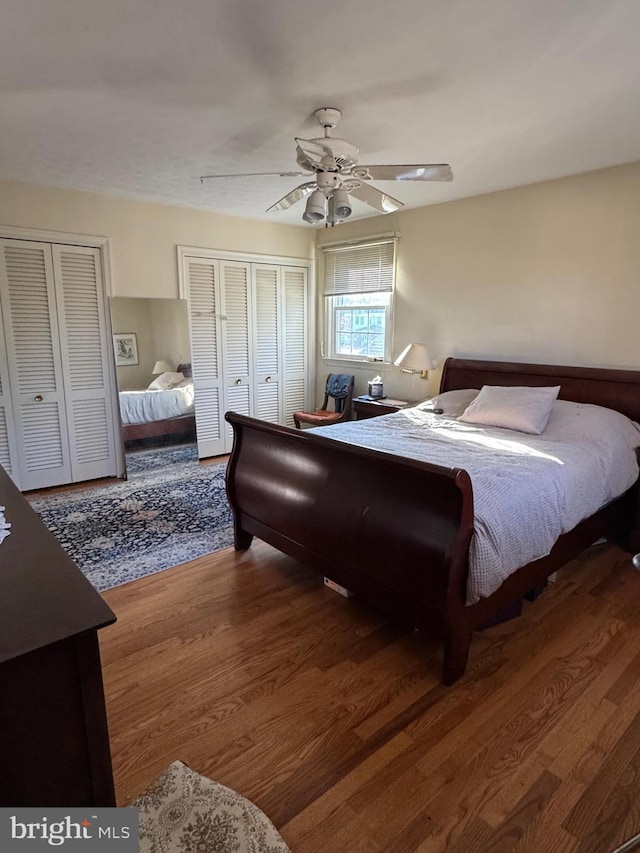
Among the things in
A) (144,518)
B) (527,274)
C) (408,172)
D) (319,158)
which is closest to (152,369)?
(144,518)

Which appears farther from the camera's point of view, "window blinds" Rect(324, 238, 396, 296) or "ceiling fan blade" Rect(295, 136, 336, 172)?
"window blinds" Rect(324, 238, 396, 296)

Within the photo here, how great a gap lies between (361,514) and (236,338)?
133 inches

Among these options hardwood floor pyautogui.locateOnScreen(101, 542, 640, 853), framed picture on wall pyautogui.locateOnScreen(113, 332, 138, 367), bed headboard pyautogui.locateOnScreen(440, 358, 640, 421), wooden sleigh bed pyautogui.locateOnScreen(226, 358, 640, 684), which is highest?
framed picture on wall pyautogui.locateOnScreen(113, 332, 138, 367)

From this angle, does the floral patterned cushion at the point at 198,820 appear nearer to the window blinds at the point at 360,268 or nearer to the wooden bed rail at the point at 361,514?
the wooden bed rail at the point at 361,514

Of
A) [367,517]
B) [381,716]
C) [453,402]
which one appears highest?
[453,402]

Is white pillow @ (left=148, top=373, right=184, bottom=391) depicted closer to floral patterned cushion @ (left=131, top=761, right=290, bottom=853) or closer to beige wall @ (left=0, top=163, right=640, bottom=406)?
beige wall @ (left=0, top=163, right=640, bottom=406)

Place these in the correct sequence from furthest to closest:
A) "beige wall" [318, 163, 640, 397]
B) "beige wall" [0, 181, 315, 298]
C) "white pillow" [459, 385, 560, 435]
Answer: "beige wall" [0, 181, 315, 298] < "beige wall" [318, 163, 640, 397] < "white pillow" [459, 385, 560, 435]

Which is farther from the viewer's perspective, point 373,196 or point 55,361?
point 55,361

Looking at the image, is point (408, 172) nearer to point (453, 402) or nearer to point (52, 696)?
point (453, 402)

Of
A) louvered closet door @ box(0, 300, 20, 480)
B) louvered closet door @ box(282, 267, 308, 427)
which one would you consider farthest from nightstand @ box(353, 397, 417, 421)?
louvered closet door @ box(0, 300, 20, 480)

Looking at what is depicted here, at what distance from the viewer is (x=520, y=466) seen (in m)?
2.46

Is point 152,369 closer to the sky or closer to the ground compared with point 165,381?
closer to the sky

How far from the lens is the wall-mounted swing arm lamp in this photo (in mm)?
4309

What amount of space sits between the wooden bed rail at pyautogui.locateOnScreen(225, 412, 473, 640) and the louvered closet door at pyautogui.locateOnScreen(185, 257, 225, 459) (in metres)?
2.06
